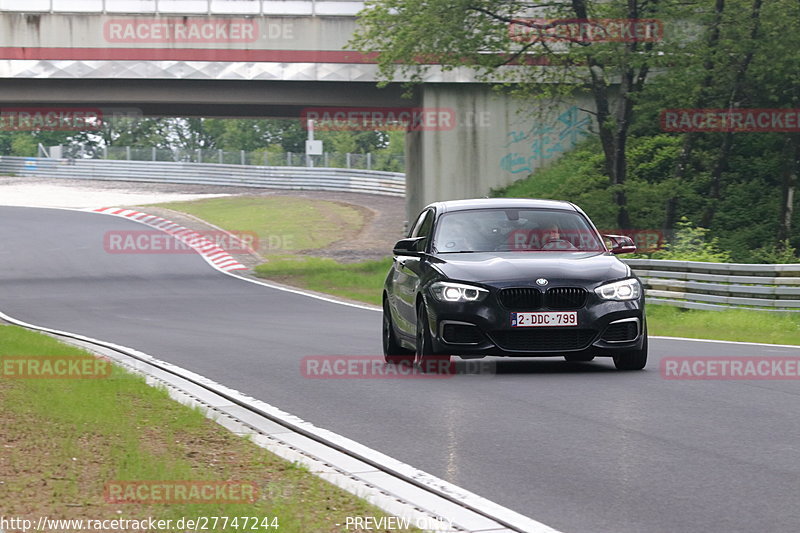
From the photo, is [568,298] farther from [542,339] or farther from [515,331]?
[515,331]

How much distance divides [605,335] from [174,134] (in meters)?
115

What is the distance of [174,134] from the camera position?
124 m

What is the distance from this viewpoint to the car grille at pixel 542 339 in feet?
38.2

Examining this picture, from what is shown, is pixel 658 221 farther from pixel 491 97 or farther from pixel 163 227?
pixel 163 227

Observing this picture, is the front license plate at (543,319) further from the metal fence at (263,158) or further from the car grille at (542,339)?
the metal fence at (263,158)

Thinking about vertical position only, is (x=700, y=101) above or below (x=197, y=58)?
below

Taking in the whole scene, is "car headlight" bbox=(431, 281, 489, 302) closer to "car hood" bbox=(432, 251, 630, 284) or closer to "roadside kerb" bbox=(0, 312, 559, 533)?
"car hood" bbox=(432, 251, 630, 284)

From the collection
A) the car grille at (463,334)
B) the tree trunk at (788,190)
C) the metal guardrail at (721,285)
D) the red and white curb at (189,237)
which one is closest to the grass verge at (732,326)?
the metal guardrail at (721,285)

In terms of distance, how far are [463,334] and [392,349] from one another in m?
2.22

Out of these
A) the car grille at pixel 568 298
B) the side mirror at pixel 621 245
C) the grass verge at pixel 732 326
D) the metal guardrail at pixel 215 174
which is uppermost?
the side mirror at pixel 621 245

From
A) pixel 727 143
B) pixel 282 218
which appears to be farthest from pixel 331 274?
pixel 282 218

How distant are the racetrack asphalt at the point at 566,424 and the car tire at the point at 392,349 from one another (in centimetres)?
93

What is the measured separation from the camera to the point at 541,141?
44.1 m

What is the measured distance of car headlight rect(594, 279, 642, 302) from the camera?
1174 cm
